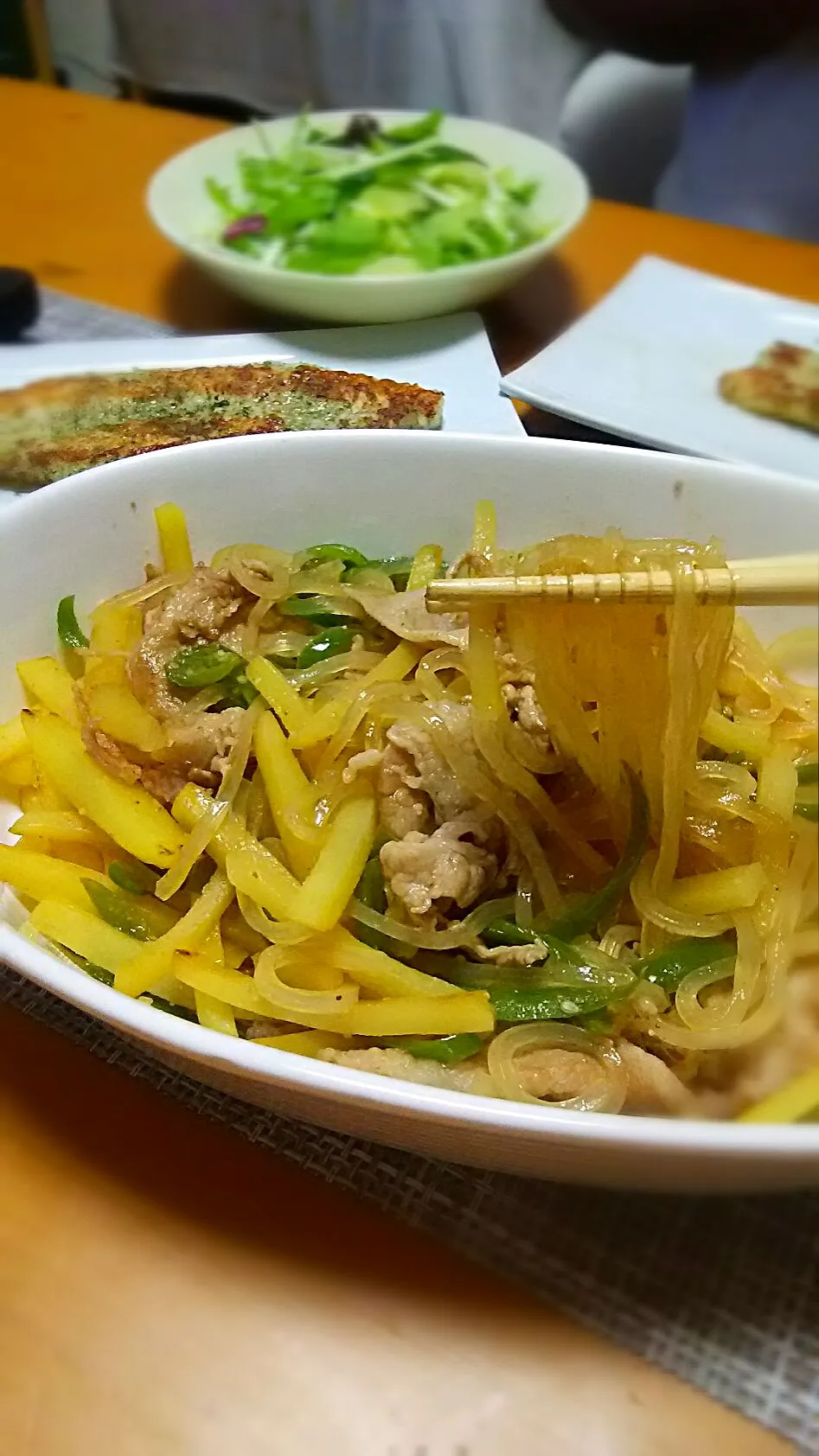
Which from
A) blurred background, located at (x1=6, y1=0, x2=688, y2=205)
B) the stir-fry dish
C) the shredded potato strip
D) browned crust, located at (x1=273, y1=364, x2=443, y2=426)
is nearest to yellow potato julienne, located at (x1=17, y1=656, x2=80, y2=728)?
the stir-fry dish

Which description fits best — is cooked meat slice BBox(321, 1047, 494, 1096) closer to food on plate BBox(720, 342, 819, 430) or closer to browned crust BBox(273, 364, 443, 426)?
browned crust BBox(273, 364, 443, 426)

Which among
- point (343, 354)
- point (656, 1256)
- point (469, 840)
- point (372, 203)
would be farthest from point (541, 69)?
point (656, 1256)

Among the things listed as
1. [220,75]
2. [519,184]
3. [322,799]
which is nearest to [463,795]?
[322,799]

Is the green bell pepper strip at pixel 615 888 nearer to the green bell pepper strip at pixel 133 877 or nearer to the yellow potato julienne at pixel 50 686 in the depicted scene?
the green bell pepper strip at pixel 133 877

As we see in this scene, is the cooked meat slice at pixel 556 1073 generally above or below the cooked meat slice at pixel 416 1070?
below

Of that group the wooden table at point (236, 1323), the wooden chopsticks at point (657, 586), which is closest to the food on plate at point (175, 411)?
the wooden chopsticks at point (657, 586)

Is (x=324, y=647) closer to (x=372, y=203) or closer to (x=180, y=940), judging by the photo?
(x=180, y=940)
